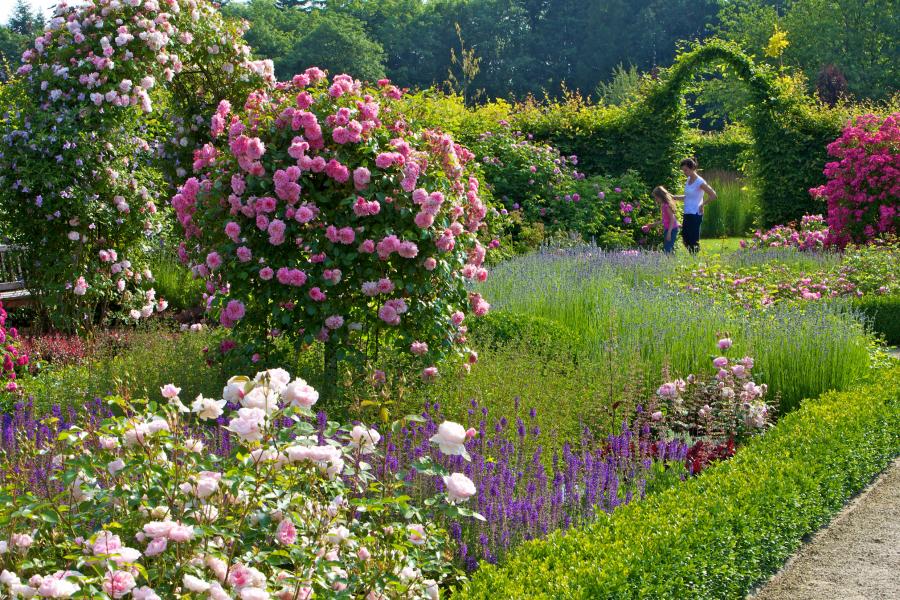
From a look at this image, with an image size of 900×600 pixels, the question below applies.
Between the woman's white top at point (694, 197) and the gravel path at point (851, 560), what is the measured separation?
24.5 ft

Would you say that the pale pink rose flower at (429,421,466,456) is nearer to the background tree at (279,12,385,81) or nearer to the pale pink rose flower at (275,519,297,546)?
the pale pink rose flower at (275,519,297,546)

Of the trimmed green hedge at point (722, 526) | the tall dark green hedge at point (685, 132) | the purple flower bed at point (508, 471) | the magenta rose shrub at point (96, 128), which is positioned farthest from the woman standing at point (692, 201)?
the purple flower bed at point (508, 471)

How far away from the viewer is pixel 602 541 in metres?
3.26

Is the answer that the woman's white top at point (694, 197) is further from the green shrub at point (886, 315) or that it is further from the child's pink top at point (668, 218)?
the green shrub at point (886, 315)

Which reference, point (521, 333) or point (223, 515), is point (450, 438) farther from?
point (521, 333)

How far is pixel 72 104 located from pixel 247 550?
240 inches

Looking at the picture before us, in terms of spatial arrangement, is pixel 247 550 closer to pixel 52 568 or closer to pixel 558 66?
pixel 52 568

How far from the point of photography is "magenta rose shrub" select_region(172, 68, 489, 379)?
4.88m

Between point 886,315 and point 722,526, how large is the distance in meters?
5.39

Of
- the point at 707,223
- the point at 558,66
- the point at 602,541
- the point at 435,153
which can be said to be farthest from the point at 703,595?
the point at 558,66

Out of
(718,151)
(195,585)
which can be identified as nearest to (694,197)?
(718,151)

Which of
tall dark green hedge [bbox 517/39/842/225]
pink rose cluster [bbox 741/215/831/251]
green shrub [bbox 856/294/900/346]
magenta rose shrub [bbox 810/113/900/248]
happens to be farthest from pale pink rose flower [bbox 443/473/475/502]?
tall dark green hedge [bbox 517/39/842/225]

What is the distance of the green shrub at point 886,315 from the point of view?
791cm

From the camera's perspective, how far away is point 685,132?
15.1 meters
